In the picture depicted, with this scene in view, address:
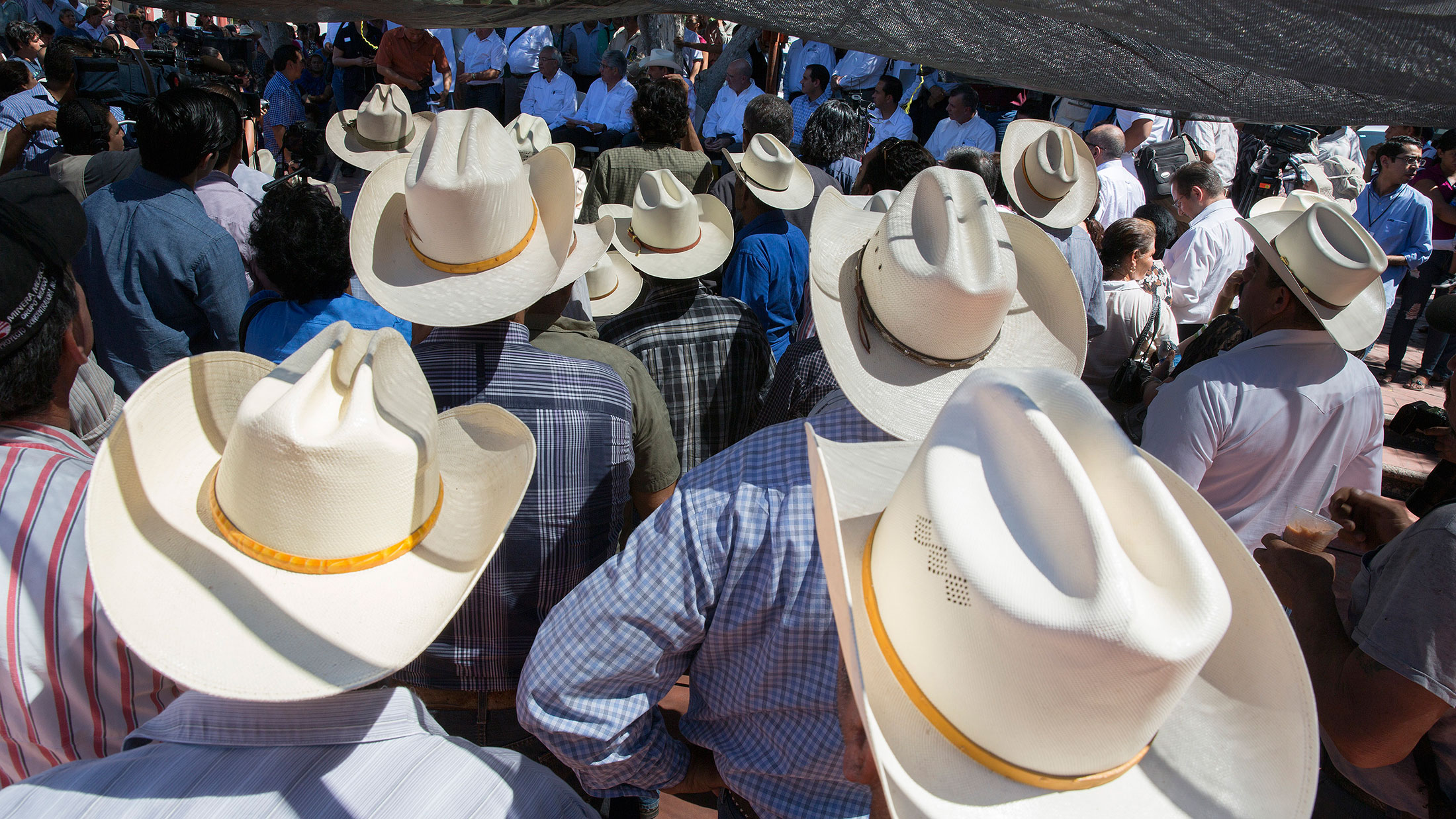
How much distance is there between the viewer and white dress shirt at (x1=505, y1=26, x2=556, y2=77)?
11.6 m

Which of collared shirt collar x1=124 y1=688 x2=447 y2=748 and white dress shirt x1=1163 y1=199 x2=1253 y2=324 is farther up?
collared shirt collar x1=124 y1=688 x2=447 y2=748

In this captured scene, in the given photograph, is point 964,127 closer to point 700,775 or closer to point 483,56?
point 483,56

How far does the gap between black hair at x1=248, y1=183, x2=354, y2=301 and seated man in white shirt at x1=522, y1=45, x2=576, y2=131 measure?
8.91m

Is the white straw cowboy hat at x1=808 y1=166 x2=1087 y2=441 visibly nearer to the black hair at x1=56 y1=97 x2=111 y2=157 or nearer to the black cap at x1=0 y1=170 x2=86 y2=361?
the black cap at x1=0 y1=170 x2=86 y2=361

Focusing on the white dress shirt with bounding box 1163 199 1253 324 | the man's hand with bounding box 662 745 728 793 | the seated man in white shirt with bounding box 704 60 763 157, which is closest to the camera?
the man's hand with bounding box 662 745 728 793

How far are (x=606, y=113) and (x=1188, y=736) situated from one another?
35.8ft

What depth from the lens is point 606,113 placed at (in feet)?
35.2

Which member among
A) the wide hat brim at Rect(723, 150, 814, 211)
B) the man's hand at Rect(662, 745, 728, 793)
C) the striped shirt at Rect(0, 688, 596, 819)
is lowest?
the man's hand at Rect(662, 745, 728, 793)

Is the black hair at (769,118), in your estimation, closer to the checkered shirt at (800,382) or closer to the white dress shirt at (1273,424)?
the checkered shirt at (800,382)

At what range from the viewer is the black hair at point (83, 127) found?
15.1 feet

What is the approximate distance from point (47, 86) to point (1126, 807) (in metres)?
8.51

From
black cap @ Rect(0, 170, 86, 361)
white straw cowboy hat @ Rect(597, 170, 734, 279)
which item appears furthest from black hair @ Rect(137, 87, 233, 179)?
white straw cowboy hat @ Rect(597, 170, 734, 279)

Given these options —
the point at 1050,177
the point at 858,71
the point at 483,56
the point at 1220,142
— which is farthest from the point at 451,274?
the point at 483,56

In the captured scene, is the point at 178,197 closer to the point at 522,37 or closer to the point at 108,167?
the point at 108,167
